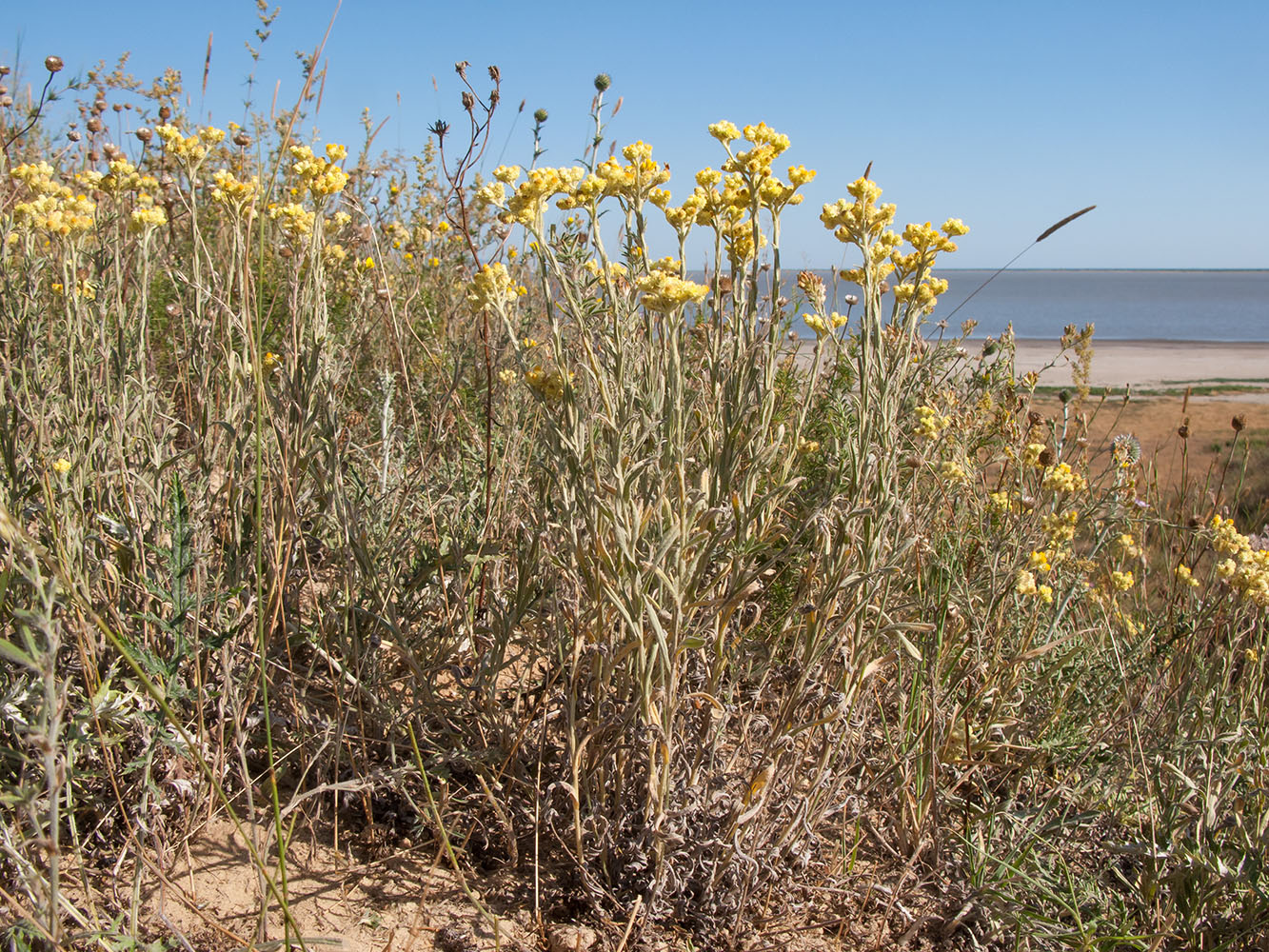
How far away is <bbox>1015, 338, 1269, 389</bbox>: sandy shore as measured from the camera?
15.9 m

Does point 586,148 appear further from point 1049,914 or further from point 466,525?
point 1049,914

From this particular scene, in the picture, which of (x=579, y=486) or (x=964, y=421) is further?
(x=964, y=421)

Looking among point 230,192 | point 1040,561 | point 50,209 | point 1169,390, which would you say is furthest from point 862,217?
point 1169,390

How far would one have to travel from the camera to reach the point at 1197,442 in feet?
29.5

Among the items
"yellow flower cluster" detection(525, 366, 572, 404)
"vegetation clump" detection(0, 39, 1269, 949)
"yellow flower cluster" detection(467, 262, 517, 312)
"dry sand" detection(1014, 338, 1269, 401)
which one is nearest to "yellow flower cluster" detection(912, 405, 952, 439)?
"vegetation clump" detection(0, 39, 1269, 949)

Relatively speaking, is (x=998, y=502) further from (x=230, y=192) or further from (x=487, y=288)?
(x=230, y=192)

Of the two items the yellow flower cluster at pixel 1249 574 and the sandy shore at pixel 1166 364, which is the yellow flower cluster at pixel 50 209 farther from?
the sandy shore at pixel 1166 364

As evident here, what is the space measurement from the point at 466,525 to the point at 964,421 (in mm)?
1791

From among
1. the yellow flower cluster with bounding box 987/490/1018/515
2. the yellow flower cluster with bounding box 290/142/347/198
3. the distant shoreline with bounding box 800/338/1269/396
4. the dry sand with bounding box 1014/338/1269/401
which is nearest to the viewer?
the yellow flower cluster with bounding box 290/142/347/198

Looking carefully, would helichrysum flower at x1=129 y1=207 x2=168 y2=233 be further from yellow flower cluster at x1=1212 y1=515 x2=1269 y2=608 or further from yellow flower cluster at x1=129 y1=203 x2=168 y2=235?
yellow flower cluster at x1=1212 y1=515 x2=1269 y2=608

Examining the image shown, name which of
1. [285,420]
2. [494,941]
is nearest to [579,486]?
[285,420]

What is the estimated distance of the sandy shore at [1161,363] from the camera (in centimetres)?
1595

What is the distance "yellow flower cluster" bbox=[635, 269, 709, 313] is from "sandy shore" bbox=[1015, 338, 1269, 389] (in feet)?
42.8

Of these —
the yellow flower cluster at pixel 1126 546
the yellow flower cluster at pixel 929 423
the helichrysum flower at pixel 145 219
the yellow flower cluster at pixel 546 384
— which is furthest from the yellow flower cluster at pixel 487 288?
the yellow flower cluster at pixel 1126 546
